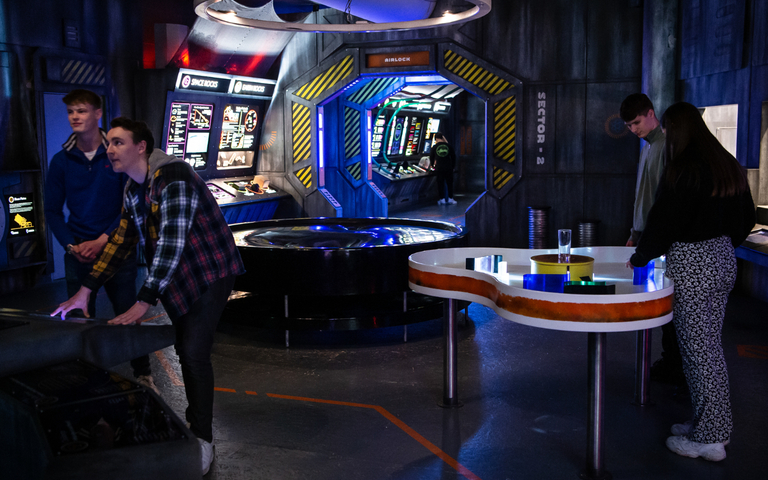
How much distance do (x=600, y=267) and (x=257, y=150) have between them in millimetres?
8954

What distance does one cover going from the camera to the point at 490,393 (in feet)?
14.8

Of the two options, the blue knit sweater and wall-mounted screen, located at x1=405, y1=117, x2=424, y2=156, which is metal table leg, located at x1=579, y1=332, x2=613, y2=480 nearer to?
the blue knit sweater

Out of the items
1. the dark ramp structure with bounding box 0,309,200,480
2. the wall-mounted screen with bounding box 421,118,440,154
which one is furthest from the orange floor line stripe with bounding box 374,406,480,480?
the wall-mounted screen with bounding box 421,118,440,154

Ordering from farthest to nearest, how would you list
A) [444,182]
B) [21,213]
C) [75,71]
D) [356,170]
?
[444,182] < [356,170] < [75,71] < [21,213]

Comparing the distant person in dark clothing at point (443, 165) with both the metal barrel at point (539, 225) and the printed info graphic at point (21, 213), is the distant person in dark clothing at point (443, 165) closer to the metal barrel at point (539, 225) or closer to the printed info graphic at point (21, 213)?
the metal barrel at point (539, 225)

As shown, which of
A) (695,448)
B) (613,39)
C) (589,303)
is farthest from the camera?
(613,39)

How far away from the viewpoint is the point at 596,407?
3.22 m

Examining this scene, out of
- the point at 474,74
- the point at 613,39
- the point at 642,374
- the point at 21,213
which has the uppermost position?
the point at 613,39

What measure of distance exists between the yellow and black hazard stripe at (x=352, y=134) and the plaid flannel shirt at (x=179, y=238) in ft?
32.4

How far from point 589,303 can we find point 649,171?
170 cm

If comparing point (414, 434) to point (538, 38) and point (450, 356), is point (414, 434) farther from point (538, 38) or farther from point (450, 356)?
point (538, 38)

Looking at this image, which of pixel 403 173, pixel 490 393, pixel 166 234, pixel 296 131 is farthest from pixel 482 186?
pixel 166 234

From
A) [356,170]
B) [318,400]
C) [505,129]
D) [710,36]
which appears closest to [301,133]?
[356,170]

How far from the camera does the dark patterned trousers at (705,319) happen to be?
3.39 meters
